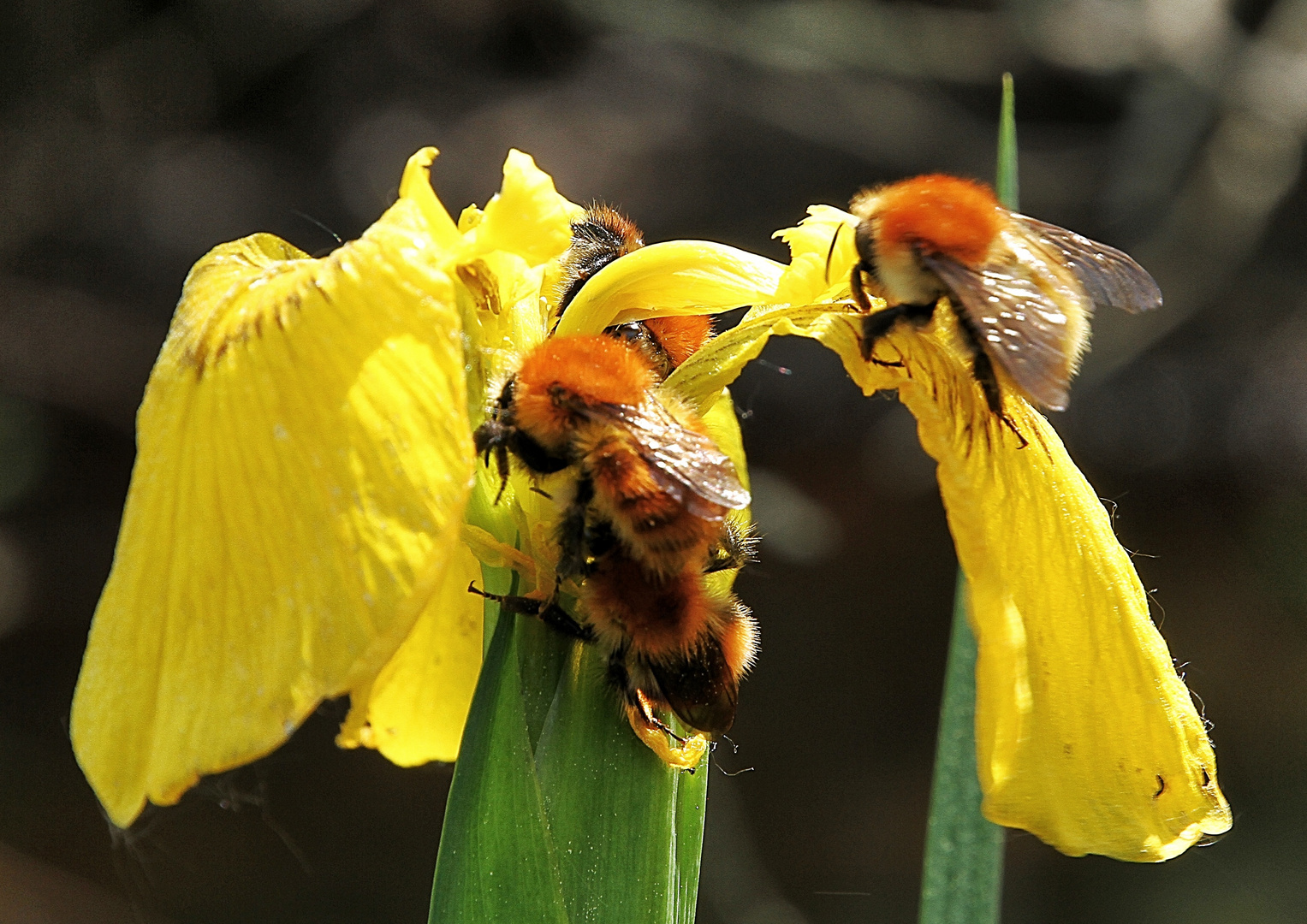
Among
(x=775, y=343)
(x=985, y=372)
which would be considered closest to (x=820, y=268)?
(x=985, y=372)

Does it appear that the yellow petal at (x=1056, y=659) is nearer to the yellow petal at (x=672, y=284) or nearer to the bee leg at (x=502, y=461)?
the yellow petal at (x=672, y=284)

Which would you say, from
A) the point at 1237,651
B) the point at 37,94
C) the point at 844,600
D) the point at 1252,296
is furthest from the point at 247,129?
the point at 1237,651

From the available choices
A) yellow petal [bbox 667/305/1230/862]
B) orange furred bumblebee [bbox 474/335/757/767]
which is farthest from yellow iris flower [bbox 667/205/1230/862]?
orange furred bumblebee [bbox 474/335/757/767]

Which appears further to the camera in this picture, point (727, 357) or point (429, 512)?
point (727, 357)

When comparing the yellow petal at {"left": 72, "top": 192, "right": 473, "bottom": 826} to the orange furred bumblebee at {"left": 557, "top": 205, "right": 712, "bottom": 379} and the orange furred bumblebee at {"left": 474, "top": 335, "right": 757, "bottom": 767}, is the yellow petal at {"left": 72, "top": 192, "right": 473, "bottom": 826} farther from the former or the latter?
the orange furred bumblebee at {"left": 557, "top": 205, "right": 712, "bottom": 379}

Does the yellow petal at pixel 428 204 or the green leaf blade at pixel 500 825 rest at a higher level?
the yellow petal at pixel 428 204

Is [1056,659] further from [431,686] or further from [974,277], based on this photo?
[431,686]

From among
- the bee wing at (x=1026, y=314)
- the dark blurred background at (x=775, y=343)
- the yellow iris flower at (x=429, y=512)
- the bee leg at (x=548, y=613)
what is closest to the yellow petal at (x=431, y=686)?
the yellow iris flower at (x=429, y=512)
